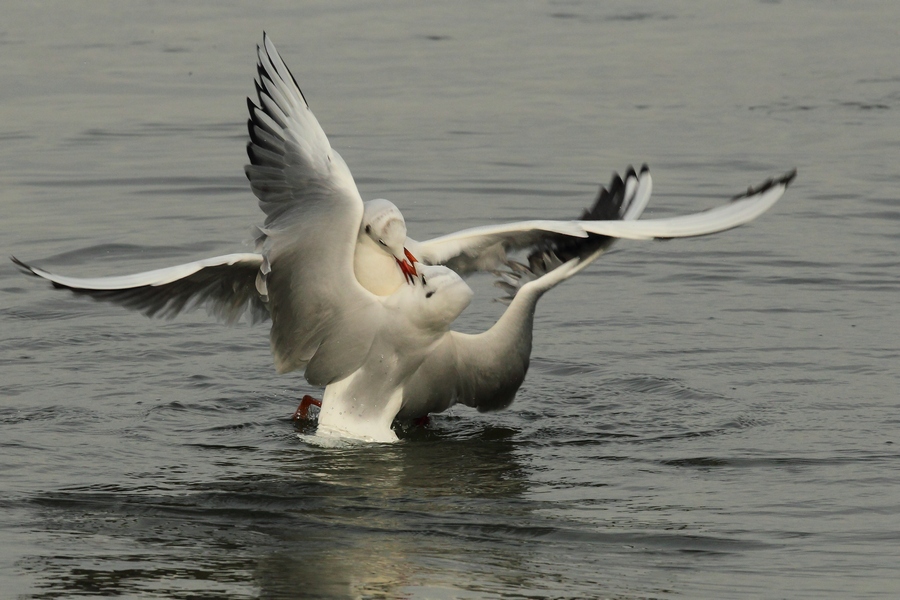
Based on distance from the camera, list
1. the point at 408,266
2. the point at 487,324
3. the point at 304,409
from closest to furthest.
→ 1. the point at 408,266
2. the point at 304,409
3. the point at 487,324

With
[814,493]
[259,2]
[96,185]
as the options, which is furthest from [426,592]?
[259,2]

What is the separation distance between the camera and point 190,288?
7781mm

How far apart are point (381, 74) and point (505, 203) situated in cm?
456

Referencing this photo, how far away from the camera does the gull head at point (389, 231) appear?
7.36 metres

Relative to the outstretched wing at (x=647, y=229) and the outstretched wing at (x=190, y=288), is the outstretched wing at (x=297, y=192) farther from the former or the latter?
the outstretched wing at (x=647, y=229)

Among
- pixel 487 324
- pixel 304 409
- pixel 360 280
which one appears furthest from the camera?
pixel 487 324

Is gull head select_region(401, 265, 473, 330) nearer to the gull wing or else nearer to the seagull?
the seagull

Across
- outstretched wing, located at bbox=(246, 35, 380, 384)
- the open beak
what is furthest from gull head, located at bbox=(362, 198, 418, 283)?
outstretched wing, located at bbox=(246, 35, 380, 384)

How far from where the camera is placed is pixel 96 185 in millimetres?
13055

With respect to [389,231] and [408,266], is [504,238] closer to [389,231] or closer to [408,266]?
[408,266]

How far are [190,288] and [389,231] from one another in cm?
113

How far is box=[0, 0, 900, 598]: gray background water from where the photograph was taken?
6.19m

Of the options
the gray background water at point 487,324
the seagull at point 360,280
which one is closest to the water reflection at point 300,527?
the gray background water at point 487,324

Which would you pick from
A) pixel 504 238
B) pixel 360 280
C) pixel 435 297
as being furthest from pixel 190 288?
pixel 504 238
